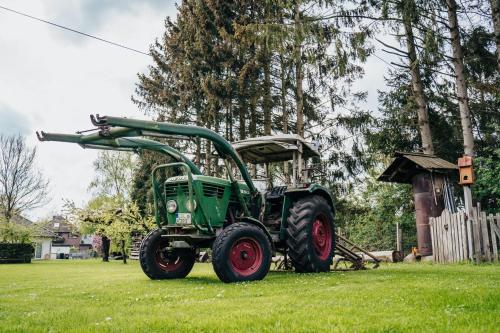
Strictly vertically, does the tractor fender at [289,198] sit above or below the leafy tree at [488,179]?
below

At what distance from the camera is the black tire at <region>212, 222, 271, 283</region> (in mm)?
6988

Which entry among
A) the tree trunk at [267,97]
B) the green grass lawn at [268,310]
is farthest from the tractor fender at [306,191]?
the tree trunk at [267,97]

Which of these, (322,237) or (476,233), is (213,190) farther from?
(476,233)

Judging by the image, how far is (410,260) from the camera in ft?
45.6

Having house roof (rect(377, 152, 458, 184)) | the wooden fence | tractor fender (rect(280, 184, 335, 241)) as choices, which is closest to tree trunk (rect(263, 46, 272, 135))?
house roof (rect(377, 152, 458, 184))

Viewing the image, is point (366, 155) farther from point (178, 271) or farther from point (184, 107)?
point (178, 271)

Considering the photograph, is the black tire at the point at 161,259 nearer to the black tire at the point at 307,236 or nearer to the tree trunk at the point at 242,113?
the black tire at the point at 307,236

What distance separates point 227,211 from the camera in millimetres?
8484

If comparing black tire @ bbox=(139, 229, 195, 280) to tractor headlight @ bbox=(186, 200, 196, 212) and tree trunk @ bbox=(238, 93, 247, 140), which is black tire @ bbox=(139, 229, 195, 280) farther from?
tree trunk @ bbox=(238, 93, 247, 140)

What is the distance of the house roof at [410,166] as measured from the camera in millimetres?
13902

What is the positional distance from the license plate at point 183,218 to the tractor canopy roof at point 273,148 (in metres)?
2.37

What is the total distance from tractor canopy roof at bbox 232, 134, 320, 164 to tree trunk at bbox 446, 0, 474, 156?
6191mm

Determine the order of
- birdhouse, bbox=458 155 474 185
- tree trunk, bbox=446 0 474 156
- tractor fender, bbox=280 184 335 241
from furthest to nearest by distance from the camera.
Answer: tree trunk, bbox=446 0 474 156, birdhouse, bbox=458 155 474 185, tractor fender, bbox=280 184 335 241

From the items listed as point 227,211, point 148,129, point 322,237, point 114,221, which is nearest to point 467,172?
point 322,237
